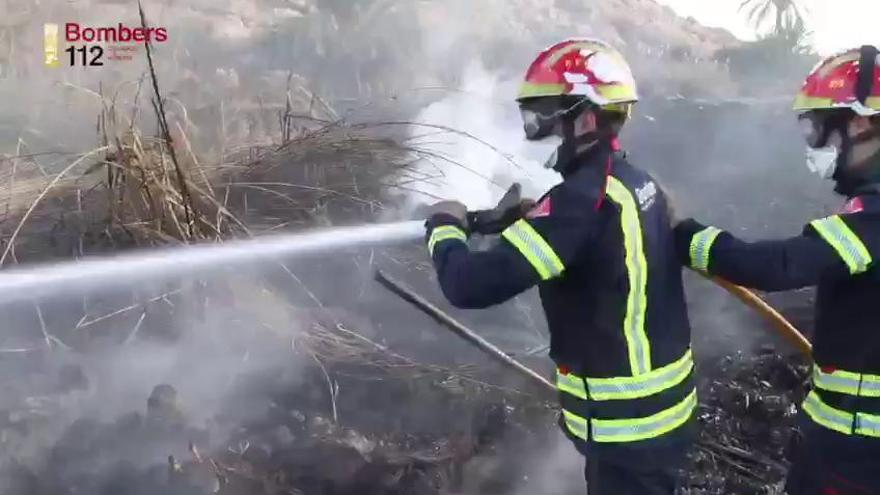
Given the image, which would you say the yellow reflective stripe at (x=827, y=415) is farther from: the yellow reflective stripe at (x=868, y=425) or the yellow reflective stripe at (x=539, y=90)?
the yellow reflective stripe at (x=539, y=90)

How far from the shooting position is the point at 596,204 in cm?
227

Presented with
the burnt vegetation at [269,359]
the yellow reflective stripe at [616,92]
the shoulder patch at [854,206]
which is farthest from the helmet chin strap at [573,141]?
the burnt vegetation at [269,359]

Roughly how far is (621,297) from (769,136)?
1192cm

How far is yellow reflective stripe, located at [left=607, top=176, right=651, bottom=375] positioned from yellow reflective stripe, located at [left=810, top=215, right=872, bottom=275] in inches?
23.2

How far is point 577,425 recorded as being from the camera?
8.36 ft

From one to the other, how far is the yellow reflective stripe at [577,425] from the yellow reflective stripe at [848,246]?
3.11 ft

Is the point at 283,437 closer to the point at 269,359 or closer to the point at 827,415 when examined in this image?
the point at 269,359

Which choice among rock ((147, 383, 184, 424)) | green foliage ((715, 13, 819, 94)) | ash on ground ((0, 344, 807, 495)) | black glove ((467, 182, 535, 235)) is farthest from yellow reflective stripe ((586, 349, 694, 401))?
green foliage ((715, 13, 819, 94))

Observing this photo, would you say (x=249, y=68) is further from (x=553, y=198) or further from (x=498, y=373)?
(x=553, y=198)

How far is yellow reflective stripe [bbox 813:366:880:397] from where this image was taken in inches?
102

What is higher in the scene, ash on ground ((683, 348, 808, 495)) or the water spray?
the water spray

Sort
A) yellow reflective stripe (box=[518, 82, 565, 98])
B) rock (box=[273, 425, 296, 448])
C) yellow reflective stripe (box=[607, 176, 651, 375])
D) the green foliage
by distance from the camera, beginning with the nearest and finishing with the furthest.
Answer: yellow reflective stripe (box=[607, 176, 651, 375]), yellow reflective stripe (box=[518, 82, 565, 98]), rock (box=[273, 425, 296, 448]), the green foliage

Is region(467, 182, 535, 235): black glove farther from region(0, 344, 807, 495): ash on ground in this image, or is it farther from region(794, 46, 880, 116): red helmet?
region(0, 344, 807, 495): ash on ground

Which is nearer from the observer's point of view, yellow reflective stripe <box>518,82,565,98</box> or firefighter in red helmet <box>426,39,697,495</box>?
firefighter in red helmet <box>426,39,697,495</box>
